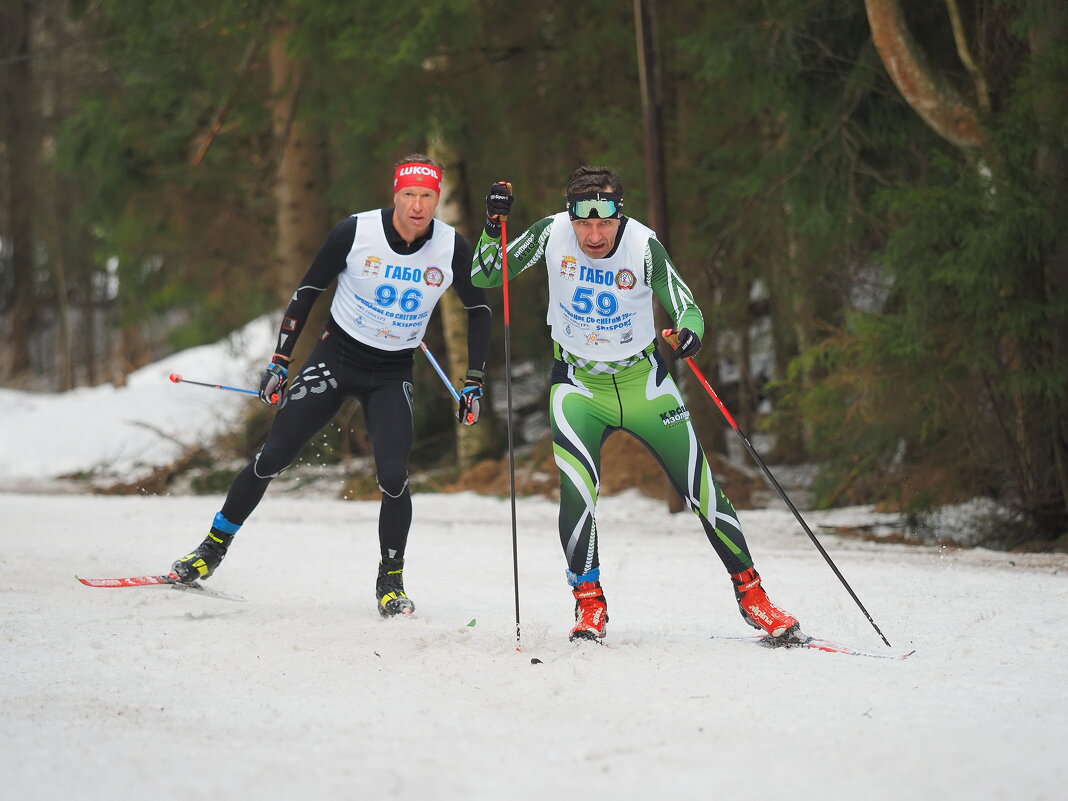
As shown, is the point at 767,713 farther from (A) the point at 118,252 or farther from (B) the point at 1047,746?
(A) the point at 118,252

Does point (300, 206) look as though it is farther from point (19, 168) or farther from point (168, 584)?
point (19, 168)

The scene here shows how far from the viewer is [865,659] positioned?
4684 mm

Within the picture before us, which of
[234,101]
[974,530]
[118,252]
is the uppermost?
[234,101]

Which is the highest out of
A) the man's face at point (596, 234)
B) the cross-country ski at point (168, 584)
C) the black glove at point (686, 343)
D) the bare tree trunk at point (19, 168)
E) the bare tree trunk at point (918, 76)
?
the bare tree trunk at point (19, 168)

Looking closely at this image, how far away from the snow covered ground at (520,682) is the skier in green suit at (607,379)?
15.0 inches

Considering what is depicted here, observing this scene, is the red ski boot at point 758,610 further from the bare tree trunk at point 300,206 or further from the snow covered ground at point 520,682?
the bare tree trunk at point 300,206

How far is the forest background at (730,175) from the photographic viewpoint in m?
7.96

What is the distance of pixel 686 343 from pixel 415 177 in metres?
1.66

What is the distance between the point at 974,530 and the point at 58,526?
723cm

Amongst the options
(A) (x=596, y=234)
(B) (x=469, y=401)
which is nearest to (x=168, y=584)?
(B) (x=469, y=401)

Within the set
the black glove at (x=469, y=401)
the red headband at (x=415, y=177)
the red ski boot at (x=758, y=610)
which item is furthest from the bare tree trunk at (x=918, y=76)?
the red ski boot at (x=758, y=610)

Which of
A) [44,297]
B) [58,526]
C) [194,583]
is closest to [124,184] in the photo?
[58,526]

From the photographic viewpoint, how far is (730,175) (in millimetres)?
11008

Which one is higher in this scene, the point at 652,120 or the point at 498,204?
the point at 652,120
